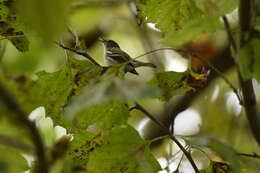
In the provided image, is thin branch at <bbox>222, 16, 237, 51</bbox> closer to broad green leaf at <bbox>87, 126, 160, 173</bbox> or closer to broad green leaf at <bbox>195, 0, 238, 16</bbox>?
broad green leaf at <bbox>195, 0, 238, 16</bbox>

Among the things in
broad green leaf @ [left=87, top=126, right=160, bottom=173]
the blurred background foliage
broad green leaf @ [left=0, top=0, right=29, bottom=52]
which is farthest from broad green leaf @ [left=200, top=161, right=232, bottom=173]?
broad green leaf @ [left=0, top=0, right=29, bottom=52]

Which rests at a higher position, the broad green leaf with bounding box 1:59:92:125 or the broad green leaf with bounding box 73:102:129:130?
the broad green leaf with bounding box 1:59:92:125

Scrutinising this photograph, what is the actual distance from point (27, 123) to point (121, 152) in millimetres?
357

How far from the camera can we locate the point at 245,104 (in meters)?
0.67

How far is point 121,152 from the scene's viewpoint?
0.77 metres

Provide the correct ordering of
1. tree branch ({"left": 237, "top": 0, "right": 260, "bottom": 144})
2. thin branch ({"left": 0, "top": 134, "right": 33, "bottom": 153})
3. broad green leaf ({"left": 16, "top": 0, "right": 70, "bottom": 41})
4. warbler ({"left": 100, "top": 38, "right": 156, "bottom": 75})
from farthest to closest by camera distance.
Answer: warbler ({"left": 100, "top": 38, "right": 156, "bottom": 75}), tree branch ({"left": 237, "top": 0, "right": 260, "bottom": 144}), thin branch ({"left": 0, "top": 134, "right": 33, "bottom": 153}), broad green leaf ({"left": 16, "top": 0, "right": 70, "bottom": 41})

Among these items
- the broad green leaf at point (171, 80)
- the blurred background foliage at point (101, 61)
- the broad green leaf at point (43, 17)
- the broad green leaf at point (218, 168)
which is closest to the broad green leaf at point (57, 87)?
the blurred background foliage at point (101, 61)

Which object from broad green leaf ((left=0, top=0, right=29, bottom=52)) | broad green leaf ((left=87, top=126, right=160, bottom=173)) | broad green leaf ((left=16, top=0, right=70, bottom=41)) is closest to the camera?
broad green leaf ((left=16, top=0, right=70, bottom=41))

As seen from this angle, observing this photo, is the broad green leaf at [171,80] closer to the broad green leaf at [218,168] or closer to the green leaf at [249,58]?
the broad green leaf at [218,168]

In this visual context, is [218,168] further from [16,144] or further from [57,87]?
[16,144]

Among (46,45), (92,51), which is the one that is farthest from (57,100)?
(92,51)

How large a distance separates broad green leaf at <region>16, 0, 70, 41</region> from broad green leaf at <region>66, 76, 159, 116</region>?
15 cm

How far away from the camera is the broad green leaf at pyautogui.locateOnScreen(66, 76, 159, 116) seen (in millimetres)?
500

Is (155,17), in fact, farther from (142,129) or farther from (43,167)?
(142,129)
